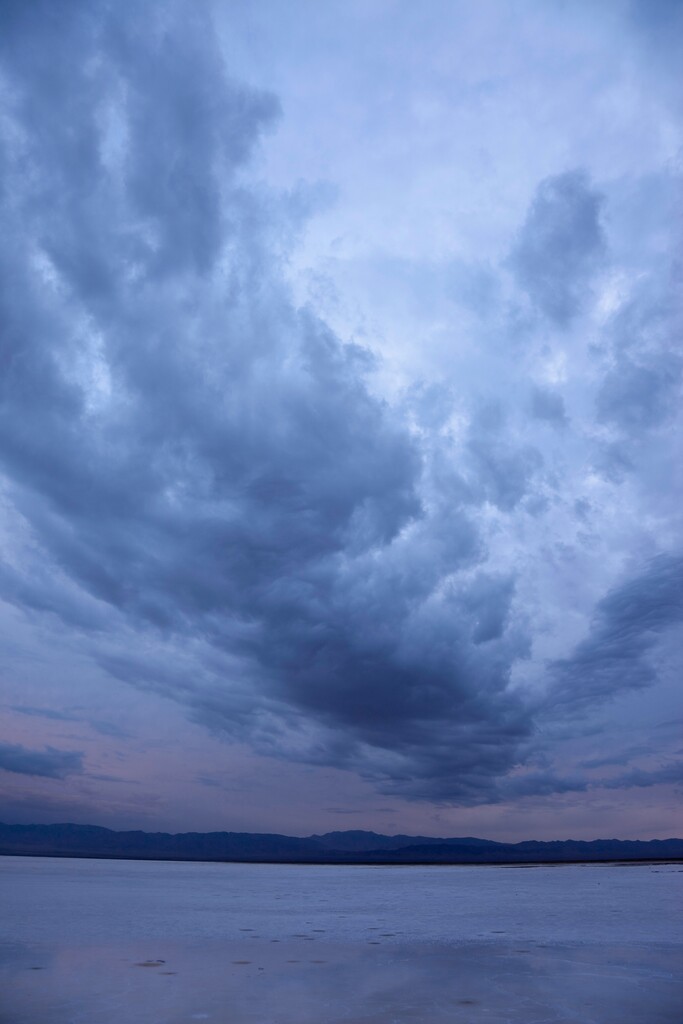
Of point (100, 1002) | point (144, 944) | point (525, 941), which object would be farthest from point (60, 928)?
point (525, 941)

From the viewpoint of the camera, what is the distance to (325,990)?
13.2 meters

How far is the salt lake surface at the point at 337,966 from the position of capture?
11.6m

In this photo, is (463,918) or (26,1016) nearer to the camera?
(26,1016)

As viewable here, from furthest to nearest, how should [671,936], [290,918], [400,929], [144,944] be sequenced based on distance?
[290,918]
[400,929]
[671,936]
[144,944]

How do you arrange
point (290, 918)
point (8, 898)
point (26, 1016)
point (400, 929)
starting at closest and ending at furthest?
point (26, 1016) → point (400, 929) → point (290, 918) → point (8, 898)

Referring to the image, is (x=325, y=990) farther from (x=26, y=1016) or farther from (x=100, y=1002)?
(x=26, y=1016)

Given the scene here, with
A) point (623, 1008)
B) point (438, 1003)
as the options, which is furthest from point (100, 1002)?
point (623, 1008)

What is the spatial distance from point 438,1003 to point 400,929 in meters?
12.0

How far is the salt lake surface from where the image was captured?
1161 centimetres

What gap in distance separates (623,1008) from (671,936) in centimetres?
1151

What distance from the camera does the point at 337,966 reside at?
15.7 meters

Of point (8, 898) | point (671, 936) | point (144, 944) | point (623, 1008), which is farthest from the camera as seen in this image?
point (8, 898)

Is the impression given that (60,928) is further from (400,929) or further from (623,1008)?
(623,1008)

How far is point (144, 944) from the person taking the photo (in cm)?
1927
